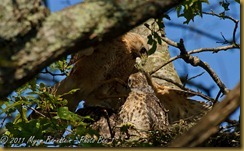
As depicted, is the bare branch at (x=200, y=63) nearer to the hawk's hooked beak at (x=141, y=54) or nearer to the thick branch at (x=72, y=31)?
the hawk's hooked beak at (x=141, y=54)

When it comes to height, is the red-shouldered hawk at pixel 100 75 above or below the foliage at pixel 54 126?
above

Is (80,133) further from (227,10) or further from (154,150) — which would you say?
(227,10)

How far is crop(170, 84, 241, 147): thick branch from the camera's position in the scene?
1.62m

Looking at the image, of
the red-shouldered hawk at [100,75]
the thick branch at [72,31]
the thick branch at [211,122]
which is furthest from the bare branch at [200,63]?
the thick branch at [211,122]

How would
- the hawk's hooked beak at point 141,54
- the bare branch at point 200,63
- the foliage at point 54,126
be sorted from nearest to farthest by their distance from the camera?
the foliage at point 54,126, the bare branch at point 200,63, the hawk's hooked beak at point 141,54

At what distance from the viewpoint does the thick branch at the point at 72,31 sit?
5.99 ft

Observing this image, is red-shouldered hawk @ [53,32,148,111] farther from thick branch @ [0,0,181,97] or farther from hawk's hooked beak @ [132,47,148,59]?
thick branch @ [0,0,181,97]

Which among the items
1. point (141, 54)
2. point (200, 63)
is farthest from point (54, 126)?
point (141, 54)

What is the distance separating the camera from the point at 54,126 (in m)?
3.72

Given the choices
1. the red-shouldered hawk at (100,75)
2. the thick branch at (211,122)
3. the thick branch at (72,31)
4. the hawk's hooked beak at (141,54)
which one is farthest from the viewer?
the hawk's hooked beak at (141,54)

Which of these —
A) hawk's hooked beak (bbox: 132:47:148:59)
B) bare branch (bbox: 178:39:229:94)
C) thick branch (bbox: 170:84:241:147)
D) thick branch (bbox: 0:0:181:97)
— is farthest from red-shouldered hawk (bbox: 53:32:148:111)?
thick branch (bbox: 170:84:241:147)

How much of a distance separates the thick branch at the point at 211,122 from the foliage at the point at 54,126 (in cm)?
159

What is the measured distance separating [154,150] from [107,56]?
239 cm

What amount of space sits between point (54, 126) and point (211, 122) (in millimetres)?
2223
